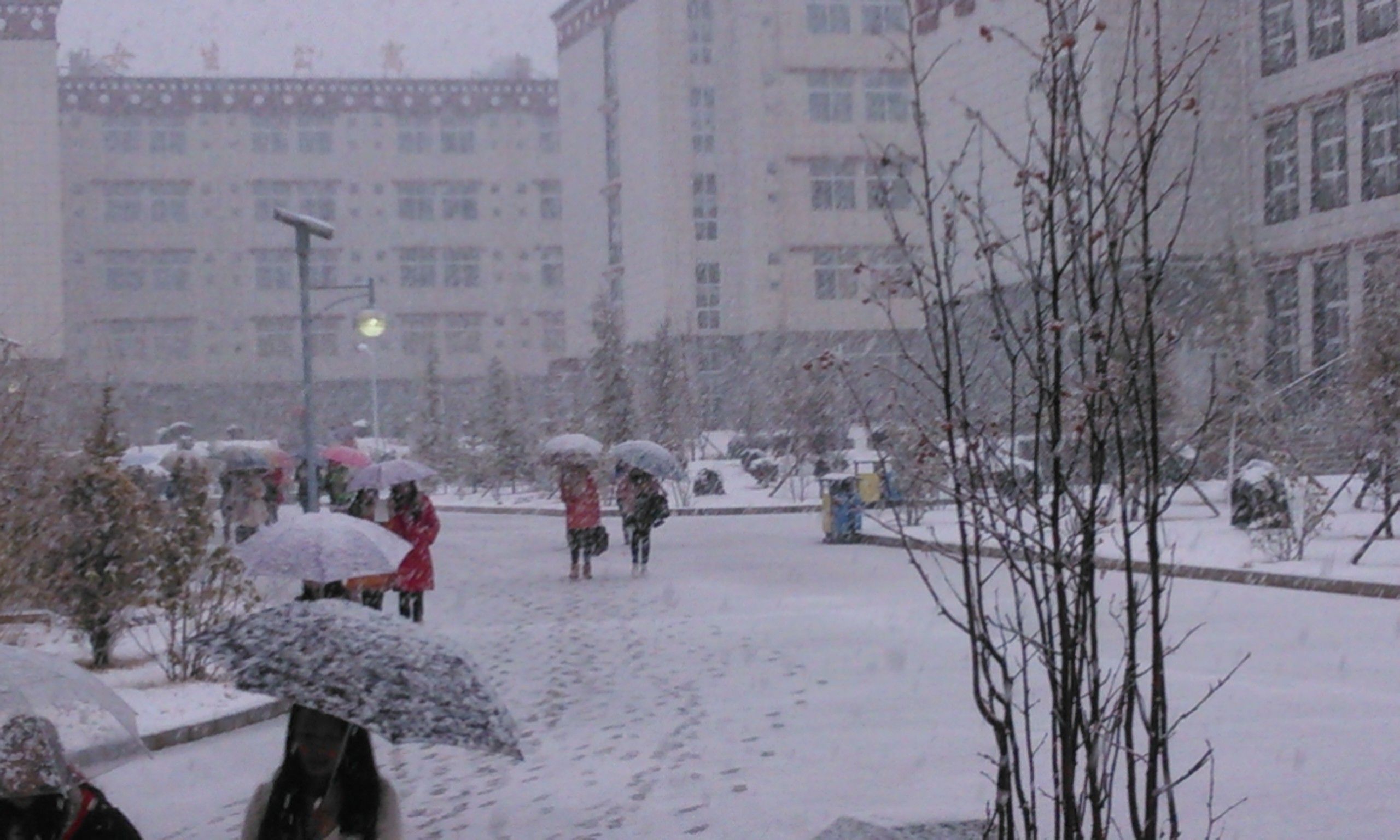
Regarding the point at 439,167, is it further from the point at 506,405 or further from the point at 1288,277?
the point at 1288,277

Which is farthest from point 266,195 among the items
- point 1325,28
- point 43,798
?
point 43,798

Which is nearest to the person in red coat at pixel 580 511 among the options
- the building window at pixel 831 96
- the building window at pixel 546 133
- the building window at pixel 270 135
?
the building window at pixel 831 96

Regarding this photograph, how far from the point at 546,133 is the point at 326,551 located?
2889 inches

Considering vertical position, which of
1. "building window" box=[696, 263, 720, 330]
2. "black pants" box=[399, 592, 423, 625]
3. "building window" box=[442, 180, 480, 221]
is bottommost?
"black pants" box=[399, 592, 423, 625]

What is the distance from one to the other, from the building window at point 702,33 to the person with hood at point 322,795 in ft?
197

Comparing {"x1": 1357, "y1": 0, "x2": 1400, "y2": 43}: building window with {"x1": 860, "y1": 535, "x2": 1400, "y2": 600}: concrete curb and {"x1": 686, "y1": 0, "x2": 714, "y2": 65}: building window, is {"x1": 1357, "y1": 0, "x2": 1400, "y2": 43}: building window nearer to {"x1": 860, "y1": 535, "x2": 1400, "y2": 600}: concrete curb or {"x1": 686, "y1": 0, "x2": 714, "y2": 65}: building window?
{"x1": 860, "y1": 535, "x2": 1400, "y2": 600}: concrete curb

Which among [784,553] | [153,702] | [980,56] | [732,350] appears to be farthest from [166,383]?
[153,702]

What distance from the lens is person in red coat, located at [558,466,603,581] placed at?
787 inches

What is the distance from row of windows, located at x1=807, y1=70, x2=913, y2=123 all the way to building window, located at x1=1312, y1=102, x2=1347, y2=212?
24.4 metres

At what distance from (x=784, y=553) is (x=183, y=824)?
1640 centimetres


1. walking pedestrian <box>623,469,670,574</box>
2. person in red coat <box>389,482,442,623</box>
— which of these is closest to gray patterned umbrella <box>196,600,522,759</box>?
person in red coat <box>389,482,442,623</box>

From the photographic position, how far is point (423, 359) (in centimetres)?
7988

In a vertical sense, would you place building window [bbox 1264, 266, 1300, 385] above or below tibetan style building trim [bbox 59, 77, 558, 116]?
below

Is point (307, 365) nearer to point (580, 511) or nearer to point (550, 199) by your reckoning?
point (580, 511)
